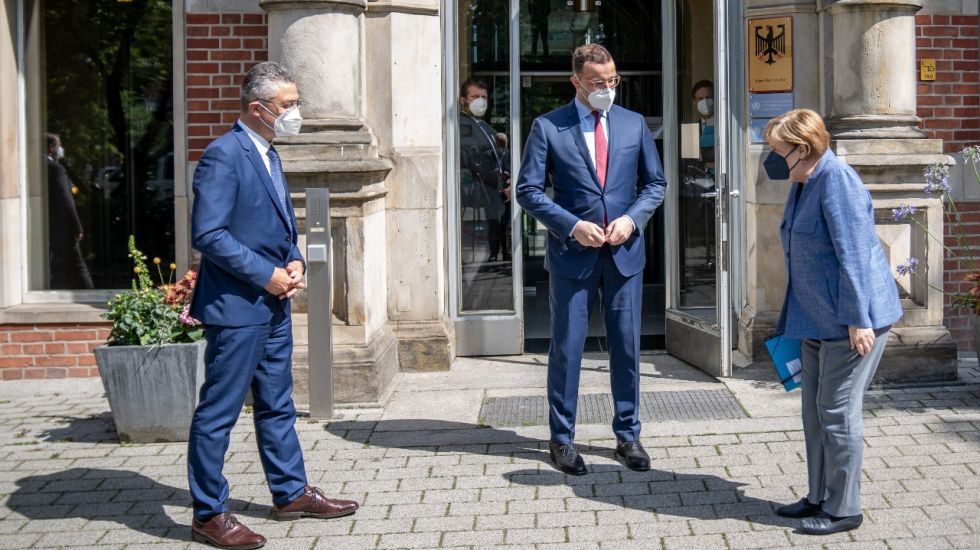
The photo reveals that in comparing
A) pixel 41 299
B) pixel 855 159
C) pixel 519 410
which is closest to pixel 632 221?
pixel 519 410

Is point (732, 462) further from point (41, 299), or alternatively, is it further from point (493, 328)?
point (41, 299)

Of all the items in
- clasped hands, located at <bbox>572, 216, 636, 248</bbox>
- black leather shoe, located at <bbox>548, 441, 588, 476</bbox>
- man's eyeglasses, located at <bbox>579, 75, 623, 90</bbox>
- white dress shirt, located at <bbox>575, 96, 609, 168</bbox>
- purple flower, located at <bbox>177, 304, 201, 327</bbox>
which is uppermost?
man's eyeglasses, located at <bbox>579, 75, 623, 90</bbox>

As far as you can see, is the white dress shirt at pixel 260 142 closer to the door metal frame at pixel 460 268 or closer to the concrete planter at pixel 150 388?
the concrete planter at pixel 150 388

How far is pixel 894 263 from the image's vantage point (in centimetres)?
803

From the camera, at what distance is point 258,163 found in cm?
523

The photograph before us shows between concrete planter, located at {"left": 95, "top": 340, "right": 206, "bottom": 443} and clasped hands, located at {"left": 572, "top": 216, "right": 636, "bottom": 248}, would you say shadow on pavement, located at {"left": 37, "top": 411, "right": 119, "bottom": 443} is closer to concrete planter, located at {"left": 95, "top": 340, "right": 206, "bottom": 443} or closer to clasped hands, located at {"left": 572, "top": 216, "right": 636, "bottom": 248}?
concrete planter, located at {"left": 95, "top": 340, "right": 206, "bottom": 443}

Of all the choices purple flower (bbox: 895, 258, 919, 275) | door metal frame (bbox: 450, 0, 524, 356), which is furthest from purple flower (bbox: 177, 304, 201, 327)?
purple flower (bbox: 895, 258, 919, 275)

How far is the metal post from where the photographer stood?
23.2ft

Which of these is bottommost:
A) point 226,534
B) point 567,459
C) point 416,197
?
point 226,534

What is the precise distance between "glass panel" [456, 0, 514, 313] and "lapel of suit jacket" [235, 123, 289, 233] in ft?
12.9

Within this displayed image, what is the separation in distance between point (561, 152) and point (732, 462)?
169cm

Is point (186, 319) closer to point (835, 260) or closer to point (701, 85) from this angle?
point (835, 260)

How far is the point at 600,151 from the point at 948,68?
11.8 feet

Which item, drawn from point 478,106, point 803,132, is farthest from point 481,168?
point 803,132
